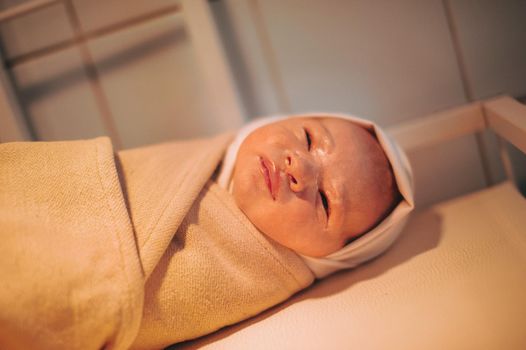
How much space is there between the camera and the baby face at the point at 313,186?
1.79 ft

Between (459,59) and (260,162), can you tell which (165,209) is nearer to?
(260,162)

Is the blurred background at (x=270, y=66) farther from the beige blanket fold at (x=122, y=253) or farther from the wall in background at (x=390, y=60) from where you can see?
the beige blanket fold at (x=122, y=253)

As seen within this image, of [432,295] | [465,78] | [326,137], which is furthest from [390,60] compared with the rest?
[432,295]

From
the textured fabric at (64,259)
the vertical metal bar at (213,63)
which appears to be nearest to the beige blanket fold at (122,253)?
the textured fabric at (64,259)

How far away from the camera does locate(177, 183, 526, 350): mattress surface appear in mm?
447

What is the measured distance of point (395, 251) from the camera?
64 cm

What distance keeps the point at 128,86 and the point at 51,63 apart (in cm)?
15

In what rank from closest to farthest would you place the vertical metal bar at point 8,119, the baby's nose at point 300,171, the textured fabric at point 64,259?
the textured fabric at point 64,259
the baby's nose at point 300,171
the vertical metal bar at point 8,119

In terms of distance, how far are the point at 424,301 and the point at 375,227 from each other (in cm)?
13

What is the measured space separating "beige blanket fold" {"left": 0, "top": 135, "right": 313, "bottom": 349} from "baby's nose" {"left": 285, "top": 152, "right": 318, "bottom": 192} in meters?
0.09

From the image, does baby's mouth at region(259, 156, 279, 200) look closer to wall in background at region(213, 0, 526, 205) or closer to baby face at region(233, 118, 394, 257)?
baby face at region(233, 118, 394, 257)

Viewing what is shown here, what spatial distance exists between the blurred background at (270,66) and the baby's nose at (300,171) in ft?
0.82

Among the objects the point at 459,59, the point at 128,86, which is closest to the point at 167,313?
the point at 128,86

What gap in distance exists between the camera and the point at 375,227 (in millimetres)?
605
